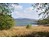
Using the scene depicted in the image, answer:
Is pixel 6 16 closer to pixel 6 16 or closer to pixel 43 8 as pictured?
pixel 6 16

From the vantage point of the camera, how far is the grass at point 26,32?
5.52ft

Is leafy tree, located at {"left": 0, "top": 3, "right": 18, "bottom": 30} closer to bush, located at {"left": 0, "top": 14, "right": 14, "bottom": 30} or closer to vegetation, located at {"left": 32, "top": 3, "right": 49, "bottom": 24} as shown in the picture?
bush, located at {"left": 0, "top": 14, "right": 14, "bottom": 30}

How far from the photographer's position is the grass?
168 cm

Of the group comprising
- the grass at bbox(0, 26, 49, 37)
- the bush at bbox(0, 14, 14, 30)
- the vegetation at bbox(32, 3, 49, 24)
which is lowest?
the grass at bbox(0, 26, 49, 37)

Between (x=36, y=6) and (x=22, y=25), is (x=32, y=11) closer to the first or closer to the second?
(x=36, y=6)

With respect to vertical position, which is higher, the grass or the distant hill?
the distant hill

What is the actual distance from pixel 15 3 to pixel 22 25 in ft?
0.87

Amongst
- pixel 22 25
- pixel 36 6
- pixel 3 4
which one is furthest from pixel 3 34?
pixel 36 6

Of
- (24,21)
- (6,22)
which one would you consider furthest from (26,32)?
(6,22)

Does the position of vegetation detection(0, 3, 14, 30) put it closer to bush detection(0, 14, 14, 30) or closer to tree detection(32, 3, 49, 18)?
bush detection(0, 14, 14, 30)

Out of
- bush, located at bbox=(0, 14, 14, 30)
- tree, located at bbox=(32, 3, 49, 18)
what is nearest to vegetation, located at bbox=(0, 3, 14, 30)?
bush, located at bbox=(0, 14, 14, 30)

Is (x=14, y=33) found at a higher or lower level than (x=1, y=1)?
lower

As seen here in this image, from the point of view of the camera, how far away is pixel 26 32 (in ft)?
5.55

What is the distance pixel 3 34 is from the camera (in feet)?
5.53
